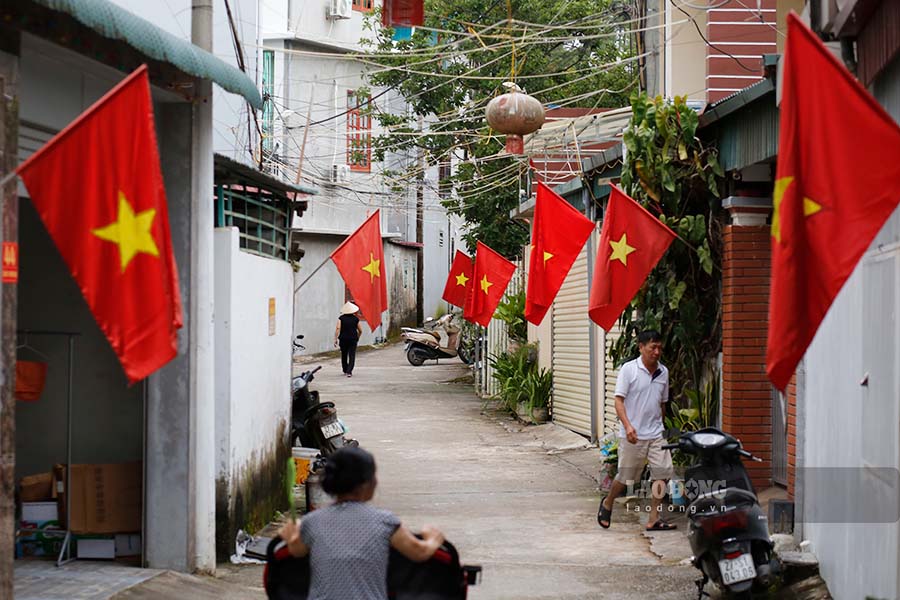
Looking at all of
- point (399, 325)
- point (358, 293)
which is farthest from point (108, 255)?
point (399, 325)

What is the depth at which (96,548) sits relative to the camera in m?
9.14

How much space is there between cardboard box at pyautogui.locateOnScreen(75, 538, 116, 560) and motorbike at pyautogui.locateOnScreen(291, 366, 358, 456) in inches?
160

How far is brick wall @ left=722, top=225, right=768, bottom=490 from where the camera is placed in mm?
11586

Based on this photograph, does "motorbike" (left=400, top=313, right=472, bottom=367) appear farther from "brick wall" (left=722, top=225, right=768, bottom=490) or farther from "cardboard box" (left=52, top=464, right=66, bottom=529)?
"cardboard box" (left=52, top=464, right=66, bottom=529)

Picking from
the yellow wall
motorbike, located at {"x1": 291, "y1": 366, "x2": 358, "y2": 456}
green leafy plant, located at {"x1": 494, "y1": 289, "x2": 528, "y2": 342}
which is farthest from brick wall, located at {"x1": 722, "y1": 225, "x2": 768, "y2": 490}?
green leafy plant, located at {"x1": 494, "y1": 289, "x2": 528, "y2": 342}

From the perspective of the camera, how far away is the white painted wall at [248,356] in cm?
957

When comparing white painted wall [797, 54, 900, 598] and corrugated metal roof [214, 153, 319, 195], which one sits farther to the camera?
corrugated metal roof [214, 153, 319, 195]

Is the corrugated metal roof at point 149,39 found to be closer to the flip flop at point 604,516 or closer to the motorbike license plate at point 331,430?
the flip flop at point 604,516

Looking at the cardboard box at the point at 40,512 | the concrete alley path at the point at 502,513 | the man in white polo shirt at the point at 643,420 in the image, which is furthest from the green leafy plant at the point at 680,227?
the cardboard box at the point at 40,512

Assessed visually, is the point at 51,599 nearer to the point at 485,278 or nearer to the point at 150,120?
the point at 150,120

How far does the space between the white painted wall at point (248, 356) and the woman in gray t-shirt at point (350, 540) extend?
4921 mm

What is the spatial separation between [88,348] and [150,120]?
447 centimetres

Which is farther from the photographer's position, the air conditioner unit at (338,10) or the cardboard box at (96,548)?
the air conditioner unit at (338,10)

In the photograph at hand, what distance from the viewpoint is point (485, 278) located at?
19.2m
